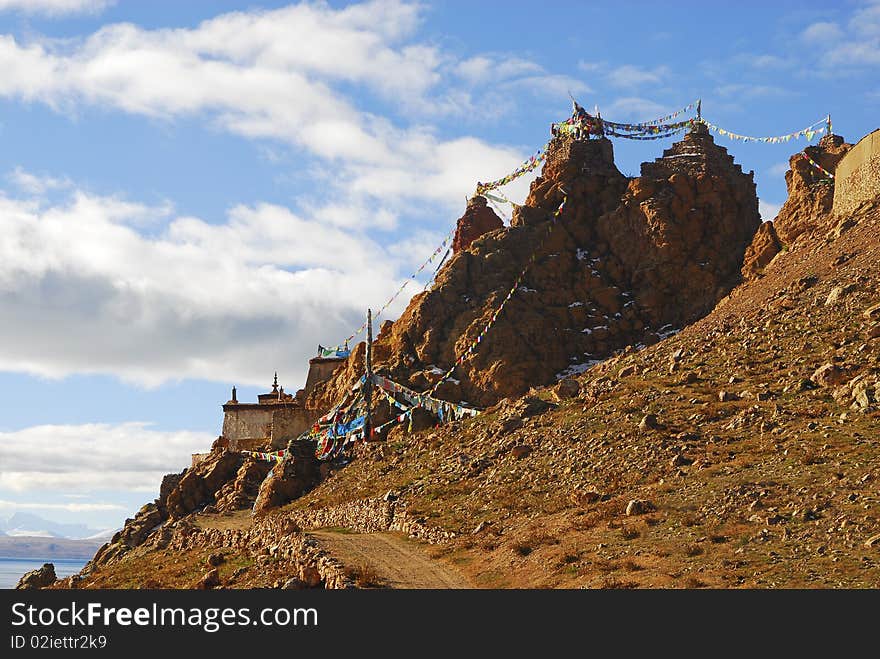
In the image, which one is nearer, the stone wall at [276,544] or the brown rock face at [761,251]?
the stone wall at [276,544]

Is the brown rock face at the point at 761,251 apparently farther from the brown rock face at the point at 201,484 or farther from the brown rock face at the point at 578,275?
the brown rock face at the point at 201,484

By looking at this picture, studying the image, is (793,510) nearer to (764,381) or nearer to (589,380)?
(764,381)

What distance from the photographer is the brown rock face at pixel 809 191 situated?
50781mm

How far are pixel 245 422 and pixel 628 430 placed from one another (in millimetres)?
28638

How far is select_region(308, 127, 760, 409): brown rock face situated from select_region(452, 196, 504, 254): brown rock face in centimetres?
193

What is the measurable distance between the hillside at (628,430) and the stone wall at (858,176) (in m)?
0.81

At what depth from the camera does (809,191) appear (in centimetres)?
5181

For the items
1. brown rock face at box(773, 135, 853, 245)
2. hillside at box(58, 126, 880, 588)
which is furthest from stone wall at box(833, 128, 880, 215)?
brown rock face at box(773, 135, 853, 245)

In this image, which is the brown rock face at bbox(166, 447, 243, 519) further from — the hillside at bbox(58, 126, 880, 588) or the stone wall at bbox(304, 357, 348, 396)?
the stone wall at bbox(304, 357, 348, 396)

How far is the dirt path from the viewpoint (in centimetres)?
2691

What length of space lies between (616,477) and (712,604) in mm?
13060

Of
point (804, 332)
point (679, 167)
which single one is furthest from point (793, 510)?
point (679, 167)

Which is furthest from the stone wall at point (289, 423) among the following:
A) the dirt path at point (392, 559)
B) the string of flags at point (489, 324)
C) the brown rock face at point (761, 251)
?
the brown rock face at point (761, 251)

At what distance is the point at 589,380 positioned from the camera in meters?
43.2
